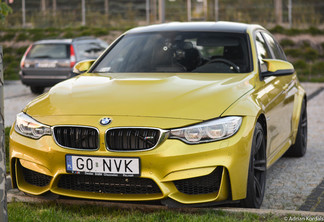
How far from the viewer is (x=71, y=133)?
4.97 meters

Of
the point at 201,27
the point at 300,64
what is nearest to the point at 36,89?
the point at 300,64

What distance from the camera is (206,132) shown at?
4.83 m

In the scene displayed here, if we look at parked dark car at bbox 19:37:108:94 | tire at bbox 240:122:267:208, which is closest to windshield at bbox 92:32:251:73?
tire at bbox 240:122:267:208

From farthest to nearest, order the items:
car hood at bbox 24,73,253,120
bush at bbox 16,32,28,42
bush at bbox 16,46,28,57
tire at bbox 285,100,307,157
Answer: bush at bbox 16,32,28,42, bush at bbox 16,46,28,57, tire at bbox 285,100,307,157, car hood at bbox 24,73,253,120

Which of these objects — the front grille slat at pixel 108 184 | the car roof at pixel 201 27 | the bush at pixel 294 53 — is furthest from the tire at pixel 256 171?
the bush at pixel 294 53

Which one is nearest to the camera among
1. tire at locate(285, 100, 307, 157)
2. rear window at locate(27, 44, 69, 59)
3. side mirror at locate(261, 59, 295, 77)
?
side mirror at locate(261, 59, 295, 77)

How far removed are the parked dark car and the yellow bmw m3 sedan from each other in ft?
38.1

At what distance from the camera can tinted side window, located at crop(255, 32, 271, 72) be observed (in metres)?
6.45

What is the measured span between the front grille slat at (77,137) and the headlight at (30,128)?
10 centimetres

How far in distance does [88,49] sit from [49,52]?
5.41 ft

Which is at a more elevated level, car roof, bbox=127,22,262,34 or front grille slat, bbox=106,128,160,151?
car roof, bbox=127,22,262,34

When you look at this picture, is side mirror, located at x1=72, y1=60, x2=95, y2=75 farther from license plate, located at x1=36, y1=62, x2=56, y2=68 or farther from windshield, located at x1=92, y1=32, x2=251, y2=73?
license plate, located at x1=36, y1=62, x2=56, y2=68

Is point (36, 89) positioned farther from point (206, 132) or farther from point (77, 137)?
point (206, 132)

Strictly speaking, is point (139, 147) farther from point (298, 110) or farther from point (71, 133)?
point (298, 110)
